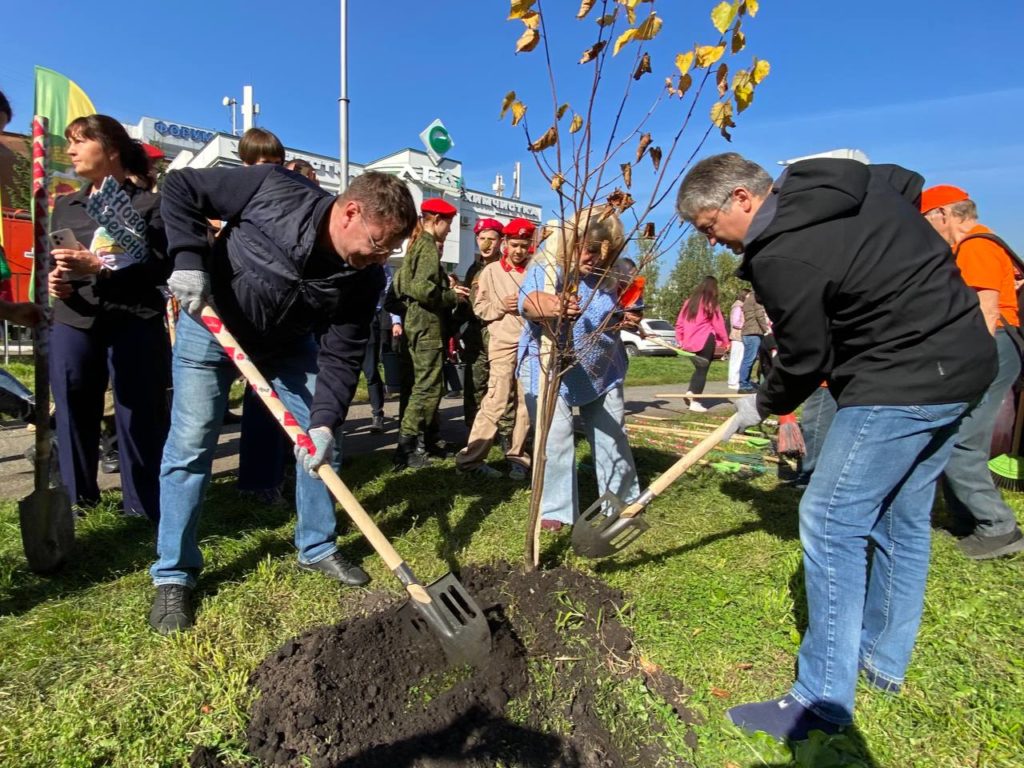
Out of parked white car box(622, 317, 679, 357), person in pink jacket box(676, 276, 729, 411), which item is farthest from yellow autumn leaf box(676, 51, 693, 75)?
parked white car box(622, 317, 679, 357)

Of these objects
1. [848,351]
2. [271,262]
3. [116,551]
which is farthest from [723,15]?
[116,551]

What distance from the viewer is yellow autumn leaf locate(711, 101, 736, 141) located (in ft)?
7.06

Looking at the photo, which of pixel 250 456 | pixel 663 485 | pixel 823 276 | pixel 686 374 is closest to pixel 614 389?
pixel 663 485

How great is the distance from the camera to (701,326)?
882cm

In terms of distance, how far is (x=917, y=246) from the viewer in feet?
6.32


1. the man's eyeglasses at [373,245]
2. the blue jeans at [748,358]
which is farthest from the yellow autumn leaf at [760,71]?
the blue jeans at [748,358]

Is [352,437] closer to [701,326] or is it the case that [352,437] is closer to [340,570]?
[340,570]

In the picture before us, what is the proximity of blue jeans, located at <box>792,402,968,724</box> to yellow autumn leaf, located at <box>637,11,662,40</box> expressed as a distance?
1.36m

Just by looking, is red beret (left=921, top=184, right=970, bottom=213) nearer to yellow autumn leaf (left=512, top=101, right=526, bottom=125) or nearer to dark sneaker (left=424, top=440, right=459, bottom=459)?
yellow autumn leaf (left=512, top=101, right=526, bottom=125)

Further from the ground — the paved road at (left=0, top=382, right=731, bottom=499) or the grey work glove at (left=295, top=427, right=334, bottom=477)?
A: the grey work glove at (left=295, top=427, right=334, bottom=477)

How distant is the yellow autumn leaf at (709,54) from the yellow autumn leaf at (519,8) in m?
0.58

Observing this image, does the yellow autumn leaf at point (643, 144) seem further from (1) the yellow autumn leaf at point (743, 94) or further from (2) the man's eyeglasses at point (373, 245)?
(2) the man's eyeglasses at point (373, 245)

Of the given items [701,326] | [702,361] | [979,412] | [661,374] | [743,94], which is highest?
[743,94]

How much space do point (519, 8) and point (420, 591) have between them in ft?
6.80
